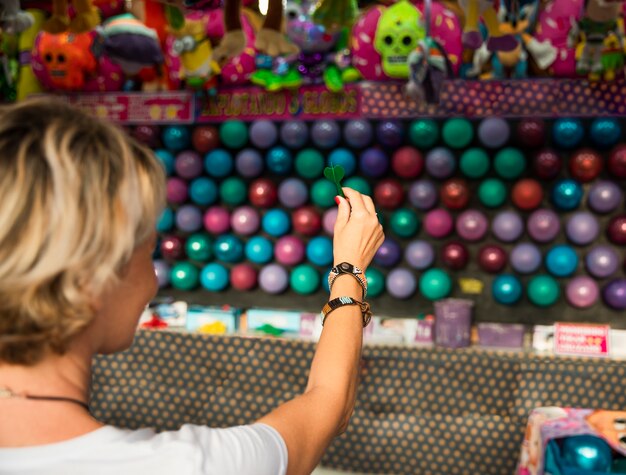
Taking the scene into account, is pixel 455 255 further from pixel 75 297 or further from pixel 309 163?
pixel 75 297

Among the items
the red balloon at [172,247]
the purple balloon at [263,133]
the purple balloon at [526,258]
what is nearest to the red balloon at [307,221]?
the purple balloon at [263,133]

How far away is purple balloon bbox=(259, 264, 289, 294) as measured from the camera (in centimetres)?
364

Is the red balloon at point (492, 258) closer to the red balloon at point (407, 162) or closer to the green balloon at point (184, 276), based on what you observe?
the red balloon at point (407, 162)

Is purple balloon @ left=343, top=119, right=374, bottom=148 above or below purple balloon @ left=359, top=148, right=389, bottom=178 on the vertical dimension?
above

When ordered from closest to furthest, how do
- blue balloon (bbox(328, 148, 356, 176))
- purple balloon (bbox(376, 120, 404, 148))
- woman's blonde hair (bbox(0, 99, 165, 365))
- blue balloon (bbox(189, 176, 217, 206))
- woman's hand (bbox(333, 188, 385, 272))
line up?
woman's blonde hair (bbox(0, 99, 165, 365))
woman's hand (bbox(333, 188, 385, 272))
purple balloon (bbox(376, 120, 404, 148))
blue balloon (bbox(328, 148, 356, 176))
blue balloon (bbox(189, 176, 217, 206))

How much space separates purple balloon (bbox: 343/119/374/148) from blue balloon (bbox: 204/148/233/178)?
0.74 m

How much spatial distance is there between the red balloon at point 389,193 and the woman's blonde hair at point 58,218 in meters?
2.74

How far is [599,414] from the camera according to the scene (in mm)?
2383

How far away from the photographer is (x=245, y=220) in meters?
3.66

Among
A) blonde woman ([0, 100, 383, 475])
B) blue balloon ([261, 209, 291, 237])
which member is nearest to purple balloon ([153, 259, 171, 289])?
blue balloon ([261, 209, 291, 237])

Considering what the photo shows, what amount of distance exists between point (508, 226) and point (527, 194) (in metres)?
0.19

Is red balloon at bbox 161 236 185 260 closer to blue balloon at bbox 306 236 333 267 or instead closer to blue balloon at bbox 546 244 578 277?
blue balloon at bbox 306 236 333 267

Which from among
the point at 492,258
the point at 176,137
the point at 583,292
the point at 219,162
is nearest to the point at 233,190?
the point at 219,162

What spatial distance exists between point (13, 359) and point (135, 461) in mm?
197
